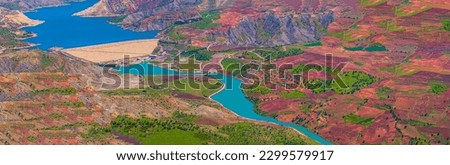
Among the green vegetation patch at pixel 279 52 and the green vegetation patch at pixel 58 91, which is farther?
the green vegetation patch at pixel 279 52

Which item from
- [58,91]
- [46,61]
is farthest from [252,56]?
[58,91]

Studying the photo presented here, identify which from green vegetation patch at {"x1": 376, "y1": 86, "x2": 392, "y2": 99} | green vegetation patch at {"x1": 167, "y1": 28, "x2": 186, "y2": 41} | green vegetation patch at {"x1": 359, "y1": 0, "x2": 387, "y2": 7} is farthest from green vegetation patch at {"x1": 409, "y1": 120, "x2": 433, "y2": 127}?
green vegetation patch at {"x1": 167, "y1": 28, "x2": 186, "y2": 41}

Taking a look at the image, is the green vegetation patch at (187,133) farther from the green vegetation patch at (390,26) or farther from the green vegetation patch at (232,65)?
the green vegetation patch at (390,26)

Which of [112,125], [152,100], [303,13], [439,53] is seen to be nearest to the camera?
[112,125]

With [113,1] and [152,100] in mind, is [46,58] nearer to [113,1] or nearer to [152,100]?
[152,100]

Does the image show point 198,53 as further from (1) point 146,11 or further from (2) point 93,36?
(1) point 146,11

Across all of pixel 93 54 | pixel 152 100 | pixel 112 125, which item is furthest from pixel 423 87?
pixel 93 54

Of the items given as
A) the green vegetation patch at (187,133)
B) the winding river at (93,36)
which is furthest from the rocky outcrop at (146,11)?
the green vegetation patch at (187,133)
